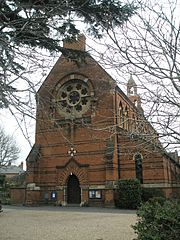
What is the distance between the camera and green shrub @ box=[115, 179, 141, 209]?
23.5 m

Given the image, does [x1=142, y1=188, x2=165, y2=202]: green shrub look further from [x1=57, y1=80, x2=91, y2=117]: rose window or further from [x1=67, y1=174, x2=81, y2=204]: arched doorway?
[x1=57, y1=80, x2=91, y2=117]: rose window

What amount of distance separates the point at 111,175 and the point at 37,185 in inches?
307

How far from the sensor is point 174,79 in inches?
220

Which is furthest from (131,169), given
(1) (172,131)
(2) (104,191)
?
(1) (172,131)

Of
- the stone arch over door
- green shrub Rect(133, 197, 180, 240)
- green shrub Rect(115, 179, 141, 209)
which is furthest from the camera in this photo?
the stone arch over door

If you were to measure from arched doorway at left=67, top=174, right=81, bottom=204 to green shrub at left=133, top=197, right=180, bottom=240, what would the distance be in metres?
20.9

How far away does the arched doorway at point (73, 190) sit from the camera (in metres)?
27.5

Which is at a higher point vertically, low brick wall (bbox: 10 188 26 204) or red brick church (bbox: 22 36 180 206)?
red brick church (bbox: 22 36 180 206)

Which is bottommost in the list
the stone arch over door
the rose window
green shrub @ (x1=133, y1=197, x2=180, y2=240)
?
green shrub @ (x1=133, y1=197, x2=180, y2=240)

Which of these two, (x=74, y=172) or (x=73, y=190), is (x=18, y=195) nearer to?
(x=73, y=190)

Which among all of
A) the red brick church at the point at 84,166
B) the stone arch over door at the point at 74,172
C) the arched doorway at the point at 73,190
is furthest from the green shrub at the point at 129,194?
the arched doorway at the point at 73,190

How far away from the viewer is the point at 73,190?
27.7 metres

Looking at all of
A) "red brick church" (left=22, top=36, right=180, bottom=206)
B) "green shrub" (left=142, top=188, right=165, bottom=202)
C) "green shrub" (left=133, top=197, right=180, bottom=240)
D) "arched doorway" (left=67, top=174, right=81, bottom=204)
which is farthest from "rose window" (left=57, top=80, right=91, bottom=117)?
"green shrub" (left=133, top=197, right=180, bottom=240)

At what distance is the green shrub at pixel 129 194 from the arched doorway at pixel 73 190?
15.4 feet
